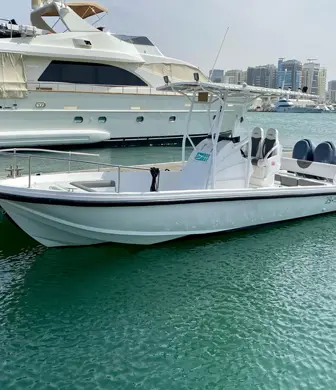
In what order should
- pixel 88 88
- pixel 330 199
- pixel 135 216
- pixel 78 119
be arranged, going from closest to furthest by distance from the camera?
pixel 135 216, pixel 330 199, pixel 78 119, pixel 88 88

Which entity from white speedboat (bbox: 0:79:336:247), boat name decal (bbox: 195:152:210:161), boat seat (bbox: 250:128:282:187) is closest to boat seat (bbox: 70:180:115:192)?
white speedboat (bbox: 0:79:336:247)

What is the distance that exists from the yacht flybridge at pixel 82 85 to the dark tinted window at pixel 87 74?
1.7 inches

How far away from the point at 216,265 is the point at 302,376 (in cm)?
303

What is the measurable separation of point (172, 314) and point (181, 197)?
2292 mm

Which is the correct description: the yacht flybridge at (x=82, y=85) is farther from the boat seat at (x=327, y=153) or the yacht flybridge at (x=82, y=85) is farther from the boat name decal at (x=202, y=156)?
the boat name decal at (x=202, y=156)

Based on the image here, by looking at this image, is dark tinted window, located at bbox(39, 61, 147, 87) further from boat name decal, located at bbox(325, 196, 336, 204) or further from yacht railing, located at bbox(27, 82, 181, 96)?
boat name decal, located at bbox(325, 196, 336, 204)

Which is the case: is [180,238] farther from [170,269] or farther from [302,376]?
[302,376]

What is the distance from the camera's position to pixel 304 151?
12.2 metres

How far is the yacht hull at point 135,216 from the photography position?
7254mm

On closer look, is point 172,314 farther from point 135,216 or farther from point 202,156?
point 202,156

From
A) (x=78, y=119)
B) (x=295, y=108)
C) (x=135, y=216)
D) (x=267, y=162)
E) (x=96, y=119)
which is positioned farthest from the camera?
(x=295, y=108)

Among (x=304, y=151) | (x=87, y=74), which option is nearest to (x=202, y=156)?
(x=304, y=151)

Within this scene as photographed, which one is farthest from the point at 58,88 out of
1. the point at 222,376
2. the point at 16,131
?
the point at 222,376

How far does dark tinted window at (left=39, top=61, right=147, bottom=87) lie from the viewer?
2023 cm
